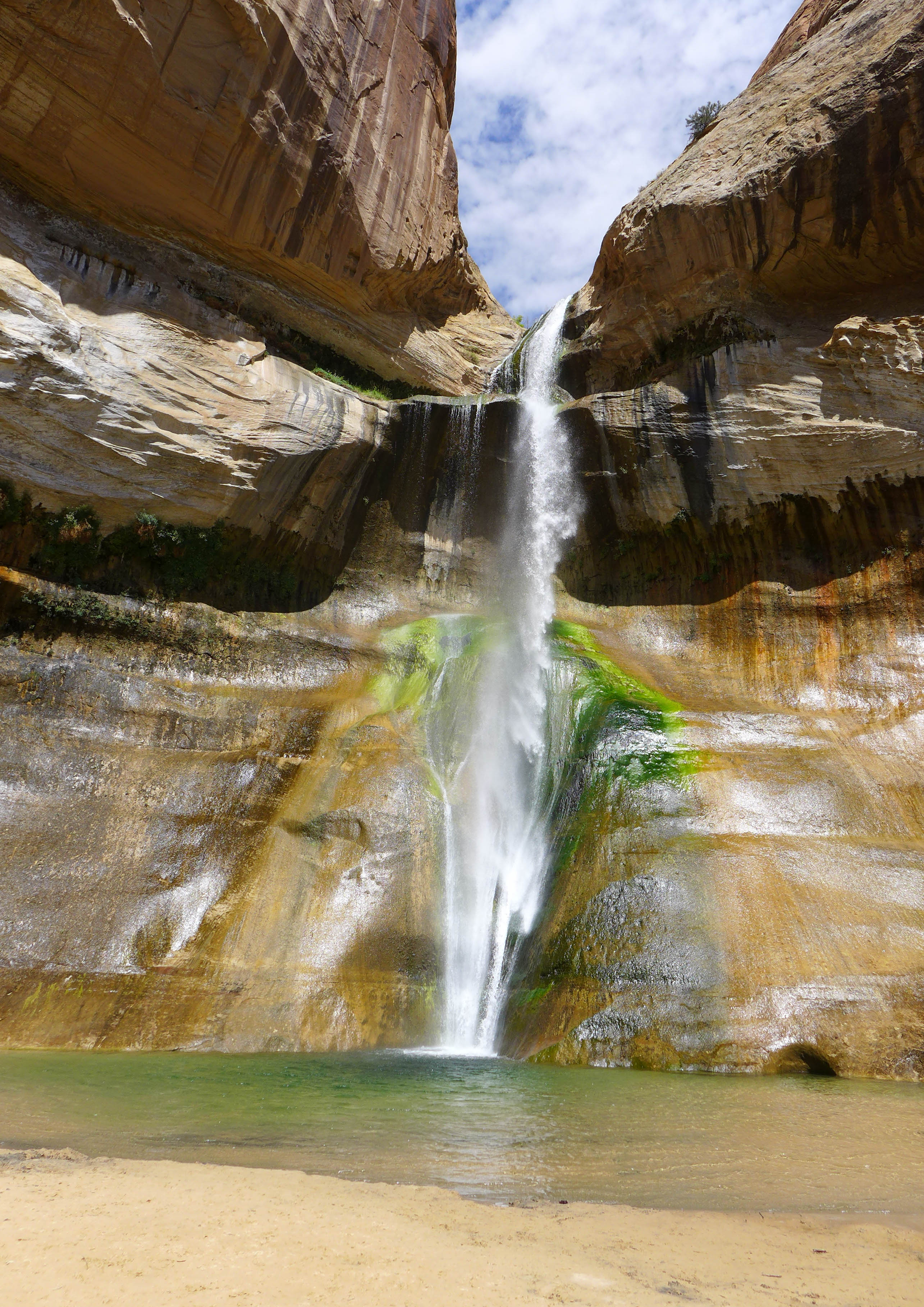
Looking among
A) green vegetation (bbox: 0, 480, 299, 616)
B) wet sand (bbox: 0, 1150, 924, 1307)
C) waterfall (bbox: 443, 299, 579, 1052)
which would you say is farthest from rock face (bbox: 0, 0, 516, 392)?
wet sand (bbox: 0, 1150, 924, 1307)

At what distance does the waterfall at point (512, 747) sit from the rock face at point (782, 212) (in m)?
2.47

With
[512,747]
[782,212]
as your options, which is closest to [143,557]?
[512,747]

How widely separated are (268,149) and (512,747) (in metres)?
11.9

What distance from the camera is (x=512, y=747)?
12.6m

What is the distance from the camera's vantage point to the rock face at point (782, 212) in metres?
14.2

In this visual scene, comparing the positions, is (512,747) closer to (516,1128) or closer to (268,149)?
(516,1128)

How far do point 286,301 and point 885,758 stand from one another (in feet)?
46.5

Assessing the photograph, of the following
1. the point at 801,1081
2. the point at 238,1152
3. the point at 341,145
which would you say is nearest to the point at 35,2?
the point at 341,145

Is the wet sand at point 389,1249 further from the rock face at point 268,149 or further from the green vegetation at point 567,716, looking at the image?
the rock face at point 268,149

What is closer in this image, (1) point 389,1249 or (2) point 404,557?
(1) point 389,1249

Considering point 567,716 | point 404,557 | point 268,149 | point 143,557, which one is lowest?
point 567,716

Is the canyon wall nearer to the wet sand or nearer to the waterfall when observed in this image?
the waterfall

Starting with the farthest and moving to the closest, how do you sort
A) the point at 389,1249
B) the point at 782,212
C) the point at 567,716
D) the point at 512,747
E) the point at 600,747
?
the point at 782,212 → the point at 512,747 → the point at 567,716 → the point at 600,747 → the point at 389,1249

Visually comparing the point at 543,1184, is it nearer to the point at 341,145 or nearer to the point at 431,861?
the point at 431,861
